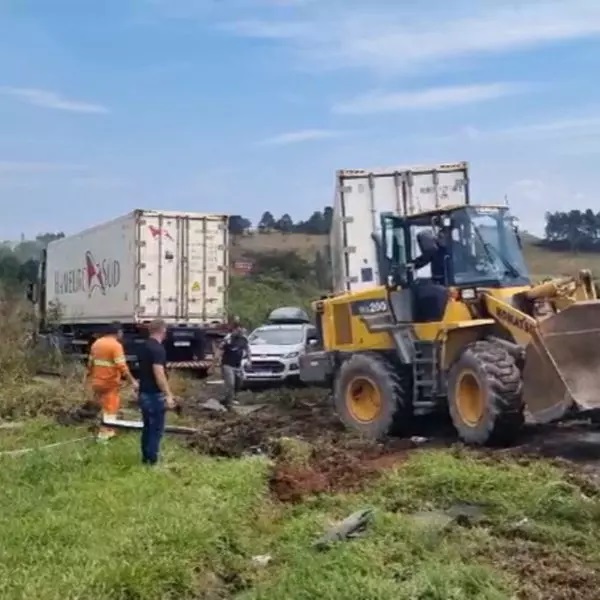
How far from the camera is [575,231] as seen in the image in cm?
5162

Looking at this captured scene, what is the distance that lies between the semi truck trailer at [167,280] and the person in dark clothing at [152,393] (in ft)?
44.5

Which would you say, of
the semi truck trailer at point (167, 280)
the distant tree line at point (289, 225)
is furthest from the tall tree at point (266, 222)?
the semi truck trailer at point (167, 280)

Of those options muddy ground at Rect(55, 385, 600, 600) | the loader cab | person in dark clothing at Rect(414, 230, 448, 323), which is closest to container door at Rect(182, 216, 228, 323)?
muddy ground at Rect(55, 385, 600, 600)

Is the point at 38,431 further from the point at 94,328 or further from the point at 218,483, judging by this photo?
the point at 94,328

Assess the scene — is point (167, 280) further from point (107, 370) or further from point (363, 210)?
point (107, 370)

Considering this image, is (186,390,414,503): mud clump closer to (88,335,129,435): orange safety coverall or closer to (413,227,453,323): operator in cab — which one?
(88,335,129,435): orange safety coverall

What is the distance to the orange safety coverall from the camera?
15.1 m

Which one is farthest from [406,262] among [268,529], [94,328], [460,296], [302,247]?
[302,247]

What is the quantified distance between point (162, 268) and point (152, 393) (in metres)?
14.9

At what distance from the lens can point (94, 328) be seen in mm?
29484

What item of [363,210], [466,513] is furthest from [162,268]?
[466,513]

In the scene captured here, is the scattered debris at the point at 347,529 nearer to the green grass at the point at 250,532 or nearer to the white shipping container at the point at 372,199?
the green grass at the point at 250,532

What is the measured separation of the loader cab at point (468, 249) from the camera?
1466cm

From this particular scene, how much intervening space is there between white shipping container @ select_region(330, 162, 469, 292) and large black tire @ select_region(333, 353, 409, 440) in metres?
4.28
